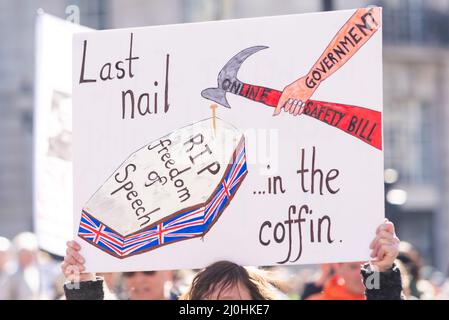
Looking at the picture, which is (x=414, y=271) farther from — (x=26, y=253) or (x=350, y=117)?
(x=350, y=117)

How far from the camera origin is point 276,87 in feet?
12.9

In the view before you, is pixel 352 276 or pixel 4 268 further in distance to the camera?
pixel 4 268

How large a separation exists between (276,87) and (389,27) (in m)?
19.0

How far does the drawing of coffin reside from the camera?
391 cm

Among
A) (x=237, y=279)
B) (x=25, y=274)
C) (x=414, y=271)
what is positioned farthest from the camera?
(x=25, y=274)

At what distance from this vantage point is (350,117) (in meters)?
3.87

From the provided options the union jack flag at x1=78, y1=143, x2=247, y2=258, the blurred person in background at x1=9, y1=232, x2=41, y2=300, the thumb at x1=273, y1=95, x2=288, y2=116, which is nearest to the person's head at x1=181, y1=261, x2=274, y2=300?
the union jack flag at x1=78, y1=143, x2=247, y2=258

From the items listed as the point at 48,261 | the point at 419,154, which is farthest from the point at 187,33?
the point at 419,154

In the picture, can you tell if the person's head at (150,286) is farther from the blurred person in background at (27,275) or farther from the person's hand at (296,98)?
the blurred person in background at (27,275)

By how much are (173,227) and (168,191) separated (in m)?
0.13

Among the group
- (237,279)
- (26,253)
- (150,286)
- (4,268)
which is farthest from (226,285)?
(4,268)

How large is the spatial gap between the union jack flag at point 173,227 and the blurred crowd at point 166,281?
0.31m

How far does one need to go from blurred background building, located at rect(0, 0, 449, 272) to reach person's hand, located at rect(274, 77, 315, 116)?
15.8 metres
